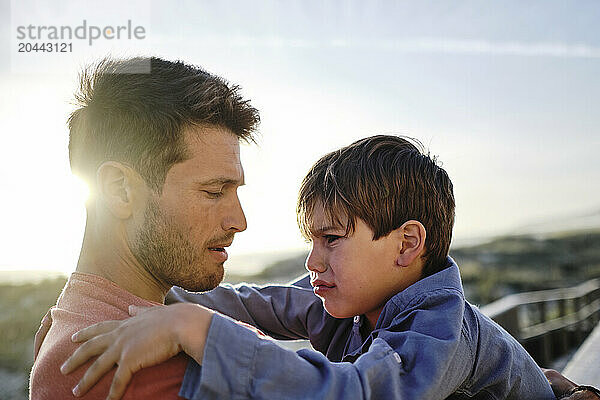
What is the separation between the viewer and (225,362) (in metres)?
1.20

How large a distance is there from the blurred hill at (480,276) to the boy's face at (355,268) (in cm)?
72

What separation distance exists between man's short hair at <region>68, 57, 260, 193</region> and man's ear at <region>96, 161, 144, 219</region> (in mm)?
24

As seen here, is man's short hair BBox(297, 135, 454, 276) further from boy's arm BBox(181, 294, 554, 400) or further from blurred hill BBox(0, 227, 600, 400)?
blurred hill BBox(0, 227, 600, 400)

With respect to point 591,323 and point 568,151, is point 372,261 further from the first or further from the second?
point 568,151

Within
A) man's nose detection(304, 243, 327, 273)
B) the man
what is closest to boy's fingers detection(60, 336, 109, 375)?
the man

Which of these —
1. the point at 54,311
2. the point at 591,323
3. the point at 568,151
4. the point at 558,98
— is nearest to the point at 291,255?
the point at 591,323

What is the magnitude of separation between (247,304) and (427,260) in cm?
57

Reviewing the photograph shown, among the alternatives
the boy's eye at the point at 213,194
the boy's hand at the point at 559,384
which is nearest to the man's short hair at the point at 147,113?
the boy's eye at the point at 213,194

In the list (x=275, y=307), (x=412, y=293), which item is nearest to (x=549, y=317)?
(x=275, y=307)

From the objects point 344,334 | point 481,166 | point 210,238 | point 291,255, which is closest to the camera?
point 210,238

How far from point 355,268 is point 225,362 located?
2.13 ft

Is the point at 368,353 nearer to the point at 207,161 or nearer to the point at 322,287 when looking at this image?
the point at 322,287

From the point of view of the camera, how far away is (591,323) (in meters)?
7.33

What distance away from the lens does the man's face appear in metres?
1.70
